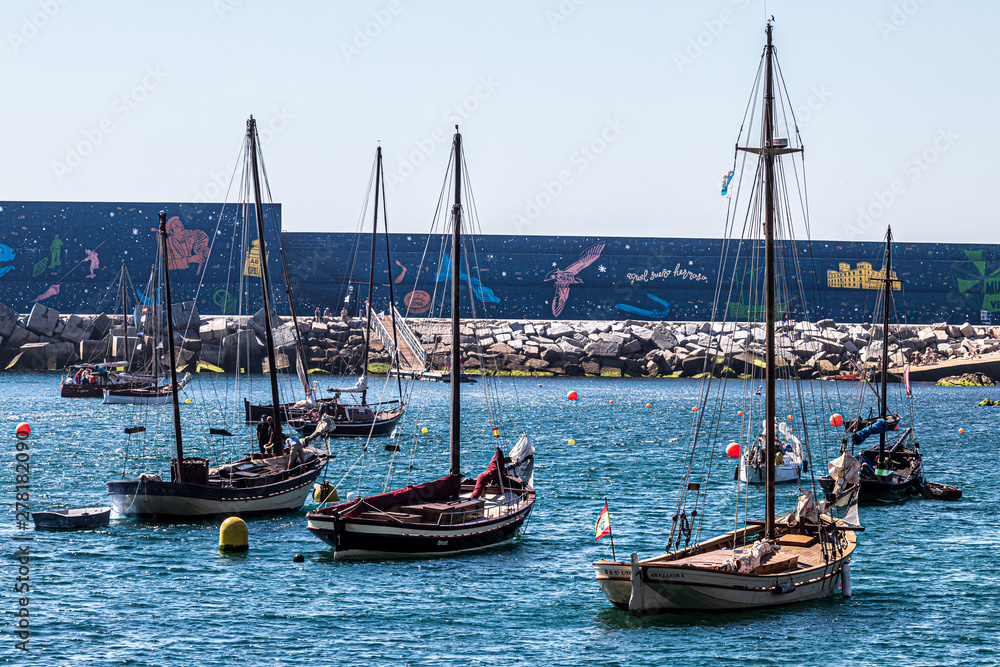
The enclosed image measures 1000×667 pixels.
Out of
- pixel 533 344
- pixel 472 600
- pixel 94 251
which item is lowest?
pixel 472 600

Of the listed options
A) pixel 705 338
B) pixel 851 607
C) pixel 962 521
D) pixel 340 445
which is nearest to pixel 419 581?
pixel 851 607

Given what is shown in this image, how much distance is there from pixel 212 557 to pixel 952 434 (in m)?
44.5

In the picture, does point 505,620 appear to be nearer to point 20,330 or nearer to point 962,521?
point 962,521

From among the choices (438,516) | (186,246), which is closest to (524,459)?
(438,516)

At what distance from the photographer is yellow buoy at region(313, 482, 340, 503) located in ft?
111

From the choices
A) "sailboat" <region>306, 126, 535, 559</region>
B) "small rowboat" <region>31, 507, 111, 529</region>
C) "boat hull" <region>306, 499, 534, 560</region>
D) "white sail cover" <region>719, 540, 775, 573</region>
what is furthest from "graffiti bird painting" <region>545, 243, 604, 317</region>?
"white sail cover" <region>719, 540, 775, 573</region>

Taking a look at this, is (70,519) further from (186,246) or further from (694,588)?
(186,246)

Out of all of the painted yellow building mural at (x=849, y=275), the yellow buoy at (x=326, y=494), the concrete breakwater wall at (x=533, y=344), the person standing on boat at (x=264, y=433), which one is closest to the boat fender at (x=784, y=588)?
the yellow buoy at (x=326, y=494)

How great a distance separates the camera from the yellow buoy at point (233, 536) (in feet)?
92.5

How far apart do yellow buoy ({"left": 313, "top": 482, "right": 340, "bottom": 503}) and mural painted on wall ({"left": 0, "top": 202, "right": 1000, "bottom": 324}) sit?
2612 inches

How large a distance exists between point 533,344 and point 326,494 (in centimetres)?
6685

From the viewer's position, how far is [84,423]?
59000 mm

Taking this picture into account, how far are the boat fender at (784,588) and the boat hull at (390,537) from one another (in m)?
8.41

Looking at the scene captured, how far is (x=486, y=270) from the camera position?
105250mm
